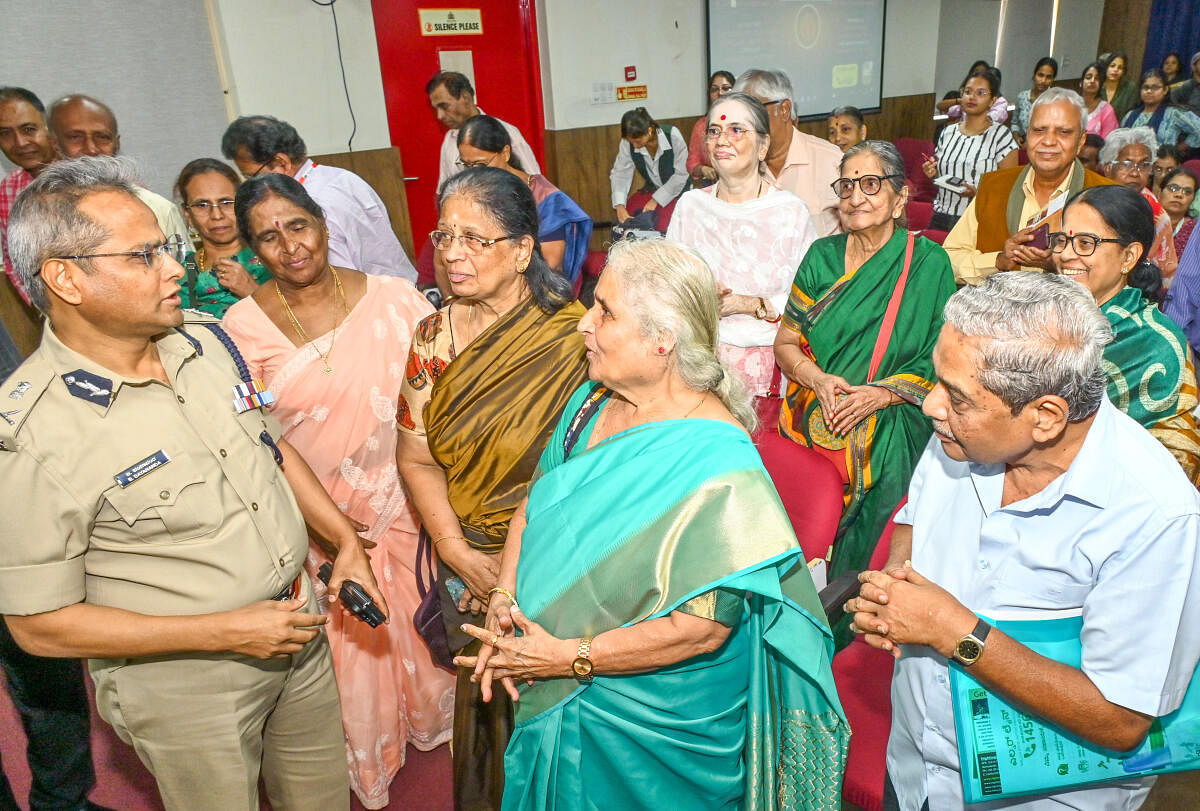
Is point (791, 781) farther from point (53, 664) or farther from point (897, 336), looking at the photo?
point (53, 664)

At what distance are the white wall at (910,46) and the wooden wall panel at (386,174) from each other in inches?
234

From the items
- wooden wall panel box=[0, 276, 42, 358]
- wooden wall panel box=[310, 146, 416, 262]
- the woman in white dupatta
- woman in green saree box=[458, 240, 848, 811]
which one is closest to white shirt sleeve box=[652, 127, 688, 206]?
wooden wall panel box=[310, 146, 416, 262]

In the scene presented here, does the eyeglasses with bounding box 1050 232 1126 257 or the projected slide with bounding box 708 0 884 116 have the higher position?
the projected slide with bounding box 708 0 884 116

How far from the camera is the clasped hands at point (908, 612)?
1.24 meters

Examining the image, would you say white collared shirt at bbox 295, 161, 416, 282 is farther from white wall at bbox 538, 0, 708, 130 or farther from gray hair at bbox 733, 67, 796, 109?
white wall at bbox 538, 0, 708, 130

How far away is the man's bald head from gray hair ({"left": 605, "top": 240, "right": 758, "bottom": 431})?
10.8ft

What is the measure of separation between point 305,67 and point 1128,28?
432 inches

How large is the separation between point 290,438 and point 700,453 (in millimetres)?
1333

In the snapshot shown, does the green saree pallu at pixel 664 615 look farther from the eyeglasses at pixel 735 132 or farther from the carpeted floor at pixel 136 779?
the eyeglasses at pixel 735 132

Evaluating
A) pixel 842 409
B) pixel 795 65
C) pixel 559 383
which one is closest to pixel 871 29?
pixel 795 65

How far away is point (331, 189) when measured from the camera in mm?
3416

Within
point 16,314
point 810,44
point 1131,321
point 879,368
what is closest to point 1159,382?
point 1131,321

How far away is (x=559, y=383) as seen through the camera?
6.38 ft

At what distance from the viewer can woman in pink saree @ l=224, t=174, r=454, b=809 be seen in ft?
7.01
